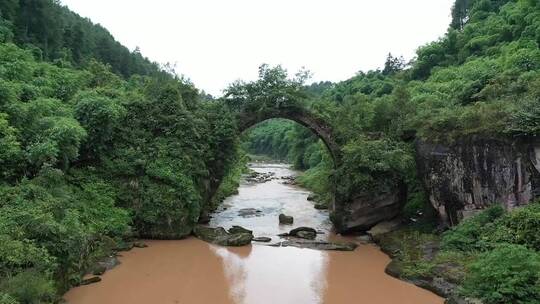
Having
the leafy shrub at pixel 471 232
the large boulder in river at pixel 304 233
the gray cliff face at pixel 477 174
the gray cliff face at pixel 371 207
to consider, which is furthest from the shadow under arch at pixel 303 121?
the leafy shrub at pixel 471 232

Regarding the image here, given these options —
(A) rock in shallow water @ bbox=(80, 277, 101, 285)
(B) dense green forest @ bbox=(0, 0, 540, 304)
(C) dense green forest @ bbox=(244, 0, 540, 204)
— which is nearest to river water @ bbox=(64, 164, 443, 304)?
(A) rock in shallow water @ bbox=(80, 277, 101, 285)

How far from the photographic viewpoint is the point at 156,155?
20000 mm

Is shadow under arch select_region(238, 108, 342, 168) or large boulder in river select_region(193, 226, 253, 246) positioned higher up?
shadow under arch select_region(238, 108, 342, 168)

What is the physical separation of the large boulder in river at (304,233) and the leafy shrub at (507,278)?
30.3 ft

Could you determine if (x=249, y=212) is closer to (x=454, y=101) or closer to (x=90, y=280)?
(x=454, y=101)

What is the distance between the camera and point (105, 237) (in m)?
16.3

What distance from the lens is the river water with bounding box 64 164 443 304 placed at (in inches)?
492

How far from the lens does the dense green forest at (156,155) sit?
11.0 m

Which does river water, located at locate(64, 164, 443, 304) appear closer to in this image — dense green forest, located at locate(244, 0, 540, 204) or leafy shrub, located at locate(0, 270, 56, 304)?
leafy shrub, located at locate(0, 270, 56, 304)

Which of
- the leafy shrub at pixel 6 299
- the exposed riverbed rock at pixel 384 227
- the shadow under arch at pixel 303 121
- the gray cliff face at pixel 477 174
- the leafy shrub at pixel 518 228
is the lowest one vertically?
the exposed riverbed rock at pixel 384 227

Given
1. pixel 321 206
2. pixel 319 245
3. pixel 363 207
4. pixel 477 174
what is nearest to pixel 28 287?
pixel 319 245

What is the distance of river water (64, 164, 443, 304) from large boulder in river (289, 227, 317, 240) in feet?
1.72

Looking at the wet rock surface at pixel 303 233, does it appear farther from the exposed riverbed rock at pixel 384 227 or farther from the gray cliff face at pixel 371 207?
the exposed riverbed rock at pixel 384 227

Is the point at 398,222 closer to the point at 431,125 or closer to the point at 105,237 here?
the point at 431,125
